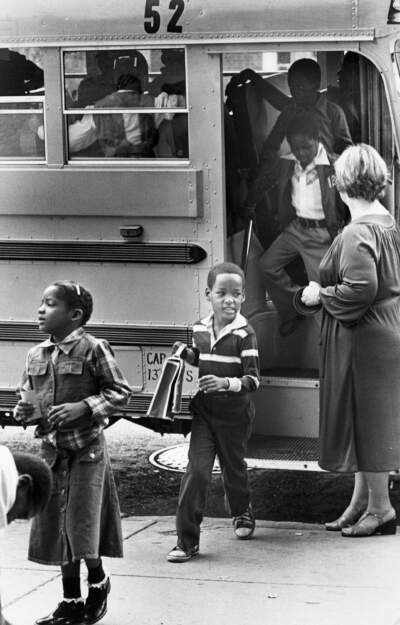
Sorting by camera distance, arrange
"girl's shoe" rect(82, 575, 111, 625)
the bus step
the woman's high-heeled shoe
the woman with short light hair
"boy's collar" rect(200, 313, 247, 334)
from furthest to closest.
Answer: the bus step < the woman's high-heeled shoe < the woman with short light hair < "boy's collar" rect(200, 313, 247, 334) < "girl's shoe" rect(82, 575, 111, 625)

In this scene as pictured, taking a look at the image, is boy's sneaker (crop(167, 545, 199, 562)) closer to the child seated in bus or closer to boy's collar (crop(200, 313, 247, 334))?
boy's collar (crop(200, 313, 247, 334))

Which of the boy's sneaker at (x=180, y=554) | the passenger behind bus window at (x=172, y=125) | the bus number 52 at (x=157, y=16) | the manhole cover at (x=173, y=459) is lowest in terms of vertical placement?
the manhole cover at (x=173, y=459)

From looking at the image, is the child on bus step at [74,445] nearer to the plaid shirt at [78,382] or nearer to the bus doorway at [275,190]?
the plaid shirt at [78,382]

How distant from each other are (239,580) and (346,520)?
3.13 ft

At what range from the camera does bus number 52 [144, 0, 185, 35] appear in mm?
7293

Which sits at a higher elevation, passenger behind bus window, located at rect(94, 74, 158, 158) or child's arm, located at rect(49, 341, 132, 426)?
passenger behind bus window, located at rect(94, 74, 158, 158)

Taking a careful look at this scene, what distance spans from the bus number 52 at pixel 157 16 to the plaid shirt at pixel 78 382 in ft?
7.38

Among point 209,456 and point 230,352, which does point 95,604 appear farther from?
point 230,352

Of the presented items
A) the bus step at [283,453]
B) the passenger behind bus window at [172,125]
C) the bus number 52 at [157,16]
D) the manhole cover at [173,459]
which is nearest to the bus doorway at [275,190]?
the bus step at [283,453]

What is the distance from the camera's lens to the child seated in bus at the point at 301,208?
25.0ft

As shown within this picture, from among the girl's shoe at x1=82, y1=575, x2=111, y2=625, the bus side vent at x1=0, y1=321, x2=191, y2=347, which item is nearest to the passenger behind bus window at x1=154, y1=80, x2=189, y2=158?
the bus side vent at x1=0, y1=321, x2=191, y2=347

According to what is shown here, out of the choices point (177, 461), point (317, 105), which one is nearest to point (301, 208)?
point (317, 105)

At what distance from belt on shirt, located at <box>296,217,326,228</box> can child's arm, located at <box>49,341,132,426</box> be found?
7.58ft

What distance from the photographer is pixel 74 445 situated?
5.64m
